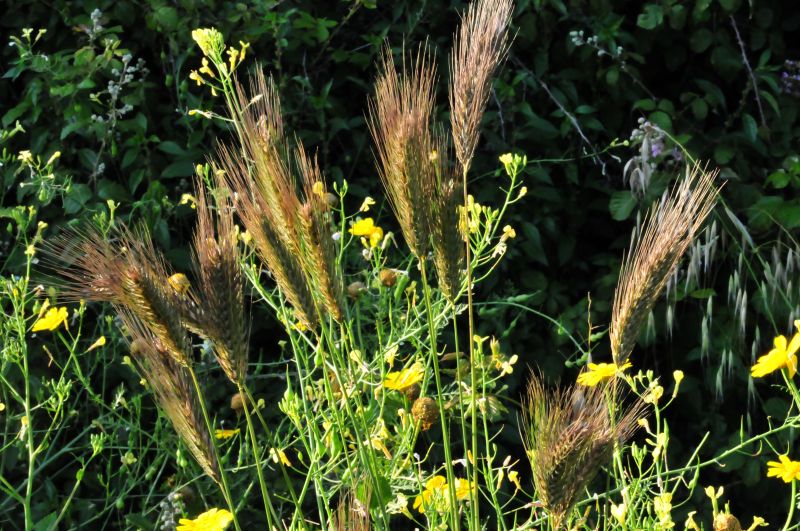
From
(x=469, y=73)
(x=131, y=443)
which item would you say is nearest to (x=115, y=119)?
(x=131, y=443)

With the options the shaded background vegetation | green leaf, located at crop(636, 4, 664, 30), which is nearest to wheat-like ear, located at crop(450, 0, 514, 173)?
the shaded background vegetation

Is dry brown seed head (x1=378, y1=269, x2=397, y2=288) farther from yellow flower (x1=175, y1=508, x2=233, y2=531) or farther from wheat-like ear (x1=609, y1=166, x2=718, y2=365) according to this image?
wheat-like ear (x1=609, y1=166, x2=718, y2=365)

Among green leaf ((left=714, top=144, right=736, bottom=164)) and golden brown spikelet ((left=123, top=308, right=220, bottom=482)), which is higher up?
golden brown spikelet ((left=123, top=308, right=220, bottom=482))

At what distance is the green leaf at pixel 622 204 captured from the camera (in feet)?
9.55

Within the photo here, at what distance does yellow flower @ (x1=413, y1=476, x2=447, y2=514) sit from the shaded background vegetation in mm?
1086

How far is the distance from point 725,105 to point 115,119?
1.64 m

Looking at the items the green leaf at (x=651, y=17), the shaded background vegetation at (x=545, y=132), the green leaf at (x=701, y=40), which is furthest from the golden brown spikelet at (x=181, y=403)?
the green leaf at (x=701, y=40)

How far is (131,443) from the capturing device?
221 cm

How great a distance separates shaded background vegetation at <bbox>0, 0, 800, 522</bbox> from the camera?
286cm

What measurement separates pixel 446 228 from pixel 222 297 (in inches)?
10.1

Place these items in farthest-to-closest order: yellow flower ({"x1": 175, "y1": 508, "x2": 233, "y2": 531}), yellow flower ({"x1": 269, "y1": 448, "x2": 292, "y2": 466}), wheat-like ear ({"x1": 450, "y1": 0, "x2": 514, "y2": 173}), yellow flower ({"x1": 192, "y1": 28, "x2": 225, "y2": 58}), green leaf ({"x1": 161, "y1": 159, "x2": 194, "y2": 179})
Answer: green leaf ({"x1": 161, "y1": 159, "x2": 194, "y2": 179}) → yellow flower ({"x1": 175, "y1": 508, "x2": 233, "y2": 531}) → yellow flower ({"x1": 192, "y1": 28, "x2": 225, "y2": 58}) → yellow flower ({"x1": 269, "y1": 448, "x2": 292, "y2": 466}) → wheat-like ear ({"x1": 450, "y1": 0, "x2": 514, "y2": 173})

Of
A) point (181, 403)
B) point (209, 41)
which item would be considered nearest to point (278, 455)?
point (181, 403)

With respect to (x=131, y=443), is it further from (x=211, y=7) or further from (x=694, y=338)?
(x=694, y=338)

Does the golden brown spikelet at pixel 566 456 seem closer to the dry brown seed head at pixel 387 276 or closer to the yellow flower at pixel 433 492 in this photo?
the yellow flower at pixel 433 492
